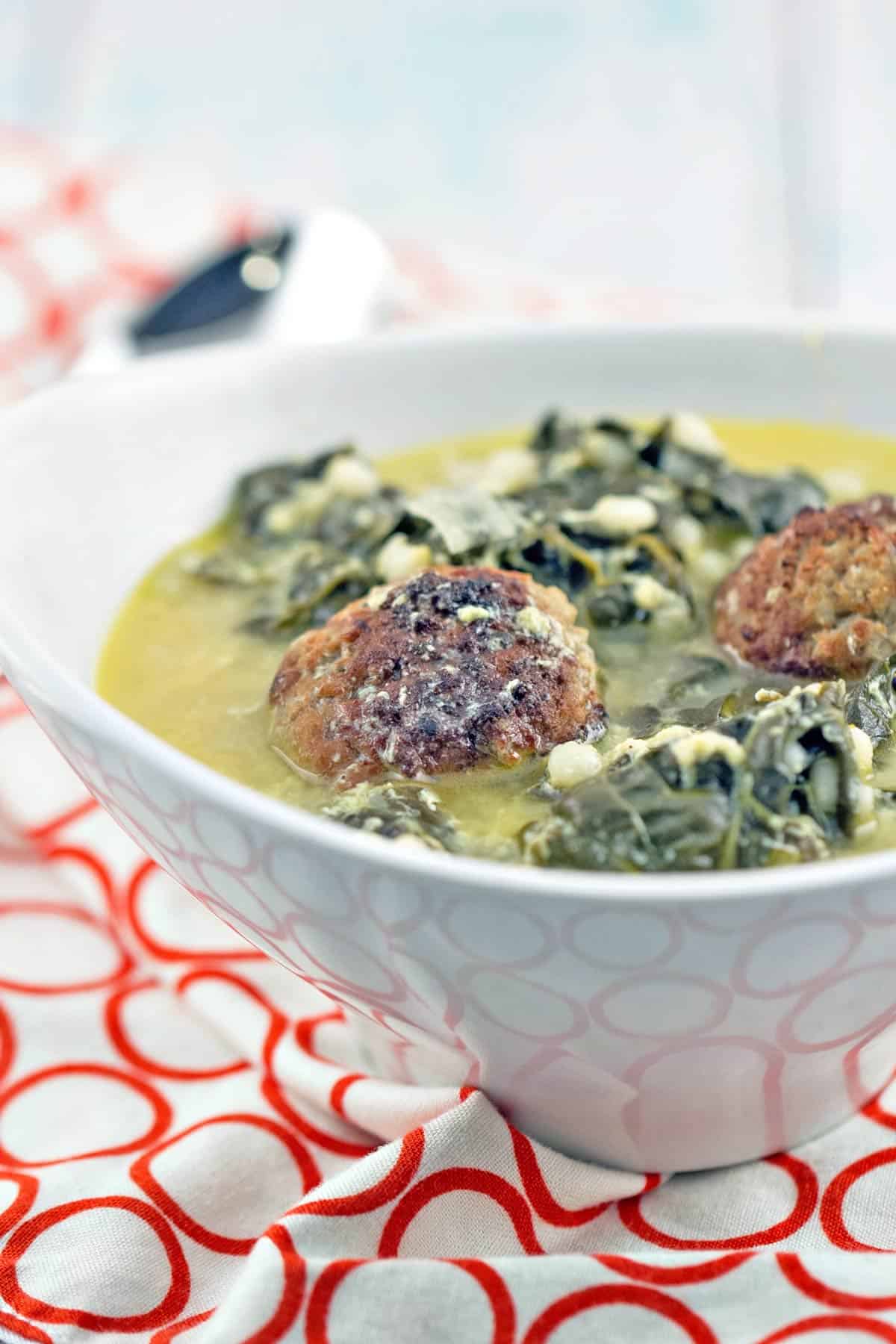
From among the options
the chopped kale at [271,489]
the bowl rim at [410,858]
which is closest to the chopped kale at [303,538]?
the chopped kale at [271,489]

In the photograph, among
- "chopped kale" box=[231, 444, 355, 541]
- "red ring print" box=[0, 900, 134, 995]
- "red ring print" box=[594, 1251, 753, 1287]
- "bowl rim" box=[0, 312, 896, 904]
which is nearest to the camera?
"bowl rim" box=[0, 312, 896, 904]

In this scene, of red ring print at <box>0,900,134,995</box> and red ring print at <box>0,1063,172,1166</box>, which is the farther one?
red ring print at <box>0,900,134,995</box>

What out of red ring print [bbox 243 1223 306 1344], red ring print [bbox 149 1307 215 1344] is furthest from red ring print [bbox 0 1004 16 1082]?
red ring print [bbox 243 1223 306 1344]

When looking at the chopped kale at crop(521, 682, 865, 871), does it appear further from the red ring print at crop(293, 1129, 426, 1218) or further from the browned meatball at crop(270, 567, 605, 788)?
the red ring print at crop(293, 1129, 426, 1218)

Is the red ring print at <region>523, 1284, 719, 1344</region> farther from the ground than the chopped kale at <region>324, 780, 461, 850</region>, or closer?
closer

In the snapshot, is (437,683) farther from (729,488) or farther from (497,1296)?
(729,488)

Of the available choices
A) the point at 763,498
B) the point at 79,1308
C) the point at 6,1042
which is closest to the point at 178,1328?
the point at 79,1308

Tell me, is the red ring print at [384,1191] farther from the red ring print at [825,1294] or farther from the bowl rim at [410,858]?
the red ring print at [825,1294]

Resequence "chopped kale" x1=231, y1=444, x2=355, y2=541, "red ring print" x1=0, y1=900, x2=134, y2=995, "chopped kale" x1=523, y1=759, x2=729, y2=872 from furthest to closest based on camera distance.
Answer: "chopped kale" x1=231, y1=444, x2=355, y2=541 → "red ring print" x1=0, y1=900, x2=134, y2=995 → "chopped kale" x1=523, y1=759, x2=729, y2=872
